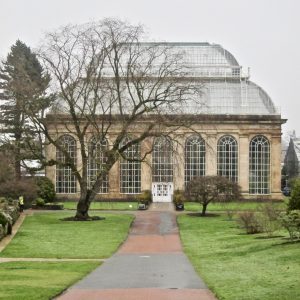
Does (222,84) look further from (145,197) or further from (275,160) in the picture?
(145,197)

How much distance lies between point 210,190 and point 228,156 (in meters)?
19.6

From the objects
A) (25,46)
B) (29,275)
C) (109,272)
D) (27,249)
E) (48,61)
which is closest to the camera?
(29,275)

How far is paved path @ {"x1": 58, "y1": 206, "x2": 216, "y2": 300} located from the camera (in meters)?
15.3

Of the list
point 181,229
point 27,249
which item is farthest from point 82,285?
point 181,229

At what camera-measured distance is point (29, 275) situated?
750 inches

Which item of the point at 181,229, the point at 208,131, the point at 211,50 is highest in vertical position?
the point at 211,50

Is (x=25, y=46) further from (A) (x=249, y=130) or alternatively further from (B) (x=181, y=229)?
(B) (x=181, y=229)

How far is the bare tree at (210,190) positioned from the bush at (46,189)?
674 inches

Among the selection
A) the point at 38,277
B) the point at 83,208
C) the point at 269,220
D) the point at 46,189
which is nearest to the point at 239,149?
the point at 46,189

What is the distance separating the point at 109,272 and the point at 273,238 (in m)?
11.7

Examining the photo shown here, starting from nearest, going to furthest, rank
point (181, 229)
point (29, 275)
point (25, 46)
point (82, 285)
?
point (82, 285) < point (29, 275) < point (181, 229) < point (25, 46)

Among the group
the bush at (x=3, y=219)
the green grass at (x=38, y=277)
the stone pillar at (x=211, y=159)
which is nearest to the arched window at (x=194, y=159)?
the stone pillar at (x=211, y=159)

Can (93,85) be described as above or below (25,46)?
below

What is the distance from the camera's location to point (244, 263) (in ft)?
72.9
